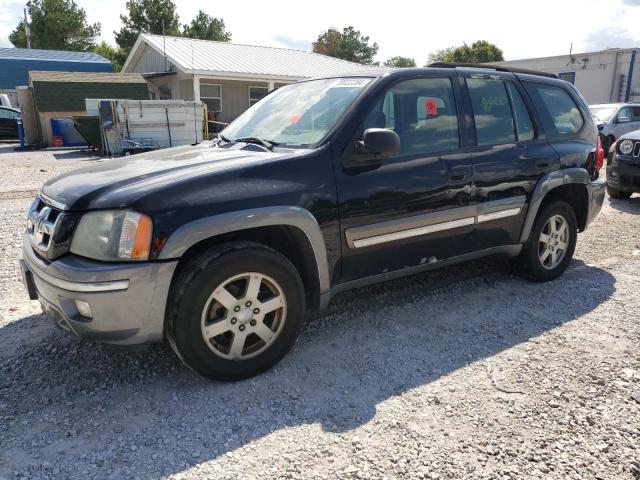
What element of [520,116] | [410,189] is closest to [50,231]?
[410,189]

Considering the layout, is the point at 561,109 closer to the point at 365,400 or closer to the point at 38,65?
the point at 365,400

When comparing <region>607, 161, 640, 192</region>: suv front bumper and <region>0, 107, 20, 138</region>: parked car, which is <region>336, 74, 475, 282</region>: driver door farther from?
<region>0, 107, 20, 138</region>: parked car

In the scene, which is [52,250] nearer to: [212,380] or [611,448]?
[212,380]

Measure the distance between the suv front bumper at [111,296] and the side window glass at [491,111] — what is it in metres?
2.61

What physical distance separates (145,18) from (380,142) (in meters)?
49.4

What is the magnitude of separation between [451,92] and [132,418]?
10.2 feet

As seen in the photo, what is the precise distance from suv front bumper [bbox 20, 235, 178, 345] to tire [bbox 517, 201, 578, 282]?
3.18 metres

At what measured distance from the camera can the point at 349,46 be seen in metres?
68.9

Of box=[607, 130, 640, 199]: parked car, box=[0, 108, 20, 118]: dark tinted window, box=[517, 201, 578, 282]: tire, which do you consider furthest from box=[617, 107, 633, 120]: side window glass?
box=[0, 108, 20, 118]: dark tinted window

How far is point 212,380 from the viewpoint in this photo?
3.01 m

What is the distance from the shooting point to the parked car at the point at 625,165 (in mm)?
8258

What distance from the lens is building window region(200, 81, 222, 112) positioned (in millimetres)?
22266

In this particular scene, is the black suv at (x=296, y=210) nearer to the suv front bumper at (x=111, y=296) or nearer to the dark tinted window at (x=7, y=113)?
the suv front bumper at (x=111, y=296)

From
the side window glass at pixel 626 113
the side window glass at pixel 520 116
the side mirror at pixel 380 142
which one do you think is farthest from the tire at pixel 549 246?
the side window glass at pixel 626 113
